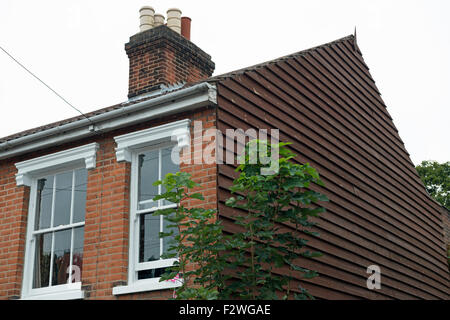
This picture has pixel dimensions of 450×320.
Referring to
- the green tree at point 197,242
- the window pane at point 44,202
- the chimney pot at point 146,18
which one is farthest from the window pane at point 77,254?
the chimney pot at point 146,18

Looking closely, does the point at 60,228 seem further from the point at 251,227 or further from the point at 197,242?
the point at 251,227

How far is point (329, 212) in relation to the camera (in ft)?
33.6

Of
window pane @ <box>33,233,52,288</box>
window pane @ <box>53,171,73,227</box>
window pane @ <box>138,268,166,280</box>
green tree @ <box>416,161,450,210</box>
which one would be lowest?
window pane @ <box>138,268,166,280</box>

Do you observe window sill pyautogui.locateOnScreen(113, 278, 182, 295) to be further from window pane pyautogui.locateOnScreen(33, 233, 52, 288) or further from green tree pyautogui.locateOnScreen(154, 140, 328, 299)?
window pane pyautogui.locateOnScreen(33, 233, 52, 288)

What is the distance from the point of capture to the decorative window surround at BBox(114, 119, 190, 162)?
8172 millimetres

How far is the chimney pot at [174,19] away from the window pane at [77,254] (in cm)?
501

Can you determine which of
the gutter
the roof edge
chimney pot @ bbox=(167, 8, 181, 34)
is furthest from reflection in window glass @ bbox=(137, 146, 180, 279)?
chimney pot @ bbox=(167, 8, 181, 34)

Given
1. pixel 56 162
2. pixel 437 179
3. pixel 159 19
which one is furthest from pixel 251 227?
pixel 437 179

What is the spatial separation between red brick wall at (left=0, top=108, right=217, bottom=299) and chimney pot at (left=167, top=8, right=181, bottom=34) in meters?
3.93

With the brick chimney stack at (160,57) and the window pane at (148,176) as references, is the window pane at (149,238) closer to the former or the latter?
the window pane at (148,176)

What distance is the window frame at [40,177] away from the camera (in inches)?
355
